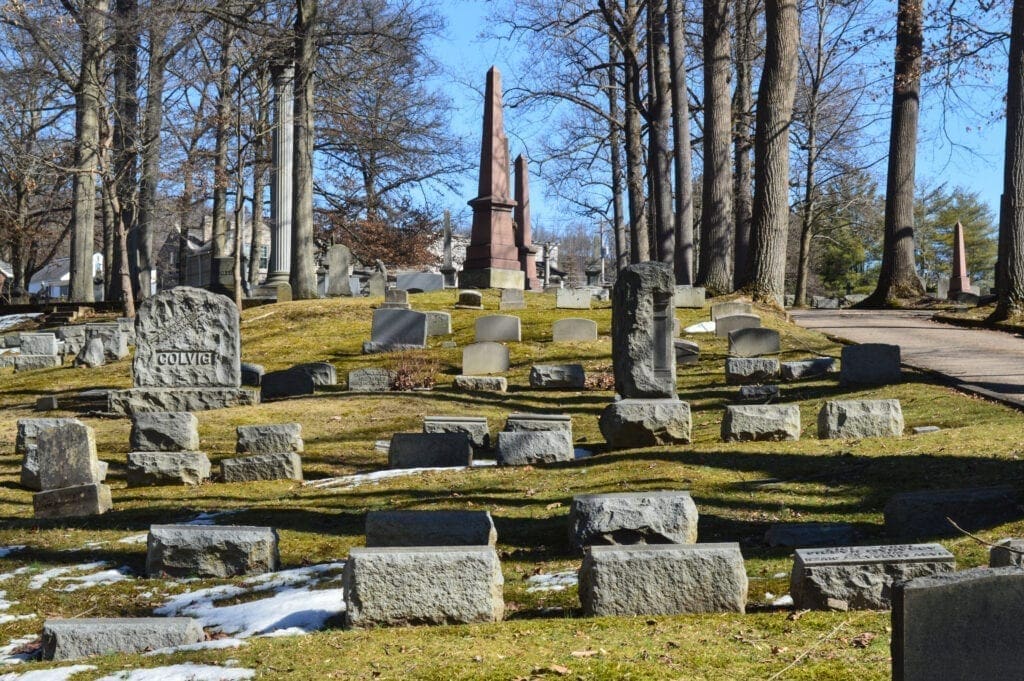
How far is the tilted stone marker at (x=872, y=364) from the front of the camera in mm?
12898

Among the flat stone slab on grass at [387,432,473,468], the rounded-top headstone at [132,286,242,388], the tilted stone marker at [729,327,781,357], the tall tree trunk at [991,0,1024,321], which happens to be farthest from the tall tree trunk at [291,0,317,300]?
the flat stone slab on grass at [387,432,473,468]

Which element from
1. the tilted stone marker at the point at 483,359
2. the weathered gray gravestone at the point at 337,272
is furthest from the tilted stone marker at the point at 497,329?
the weathered gray gravestone at the point at 337,272

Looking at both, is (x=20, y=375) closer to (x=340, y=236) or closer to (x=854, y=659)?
(x=854, y=659)

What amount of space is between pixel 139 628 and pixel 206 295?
33.6 ft

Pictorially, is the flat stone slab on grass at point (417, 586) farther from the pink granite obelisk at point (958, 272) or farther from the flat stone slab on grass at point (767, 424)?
the pink granite obelisk at point (958, 272)

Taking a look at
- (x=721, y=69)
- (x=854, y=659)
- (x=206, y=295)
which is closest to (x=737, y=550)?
(x=854, y=659)

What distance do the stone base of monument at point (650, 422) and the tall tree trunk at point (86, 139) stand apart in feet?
54.5

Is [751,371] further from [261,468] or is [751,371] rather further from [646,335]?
[261,468]

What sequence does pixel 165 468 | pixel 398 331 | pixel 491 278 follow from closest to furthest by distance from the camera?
pixel 165 468, pixel 398 331, pixel 491 278

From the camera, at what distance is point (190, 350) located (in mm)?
14875

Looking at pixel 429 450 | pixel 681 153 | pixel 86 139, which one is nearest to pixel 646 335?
pixel 429 450

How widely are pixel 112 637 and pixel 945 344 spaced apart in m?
14.6

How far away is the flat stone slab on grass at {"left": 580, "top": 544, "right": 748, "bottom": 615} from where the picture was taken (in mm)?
5164

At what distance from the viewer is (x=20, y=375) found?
810 inches
